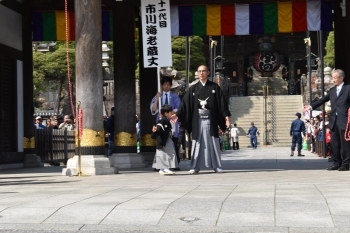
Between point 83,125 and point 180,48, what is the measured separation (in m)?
42.4

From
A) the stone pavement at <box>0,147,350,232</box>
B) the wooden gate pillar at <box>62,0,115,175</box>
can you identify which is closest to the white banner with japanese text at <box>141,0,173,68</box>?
the wooden gate pillar at <box>62,0,115,175</box>

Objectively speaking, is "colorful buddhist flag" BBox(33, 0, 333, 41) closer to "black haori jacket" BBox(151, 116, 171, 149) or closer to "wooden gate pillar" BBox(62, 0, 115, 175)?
"wooden gate pillar" BBox(62, 0, 115, 175)

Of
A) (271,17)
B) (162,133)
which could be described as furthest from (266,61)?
(162,133)

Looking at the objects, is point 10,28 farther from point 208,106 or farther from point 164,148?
point 208,106

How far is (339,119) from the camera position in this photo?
15.9 meters

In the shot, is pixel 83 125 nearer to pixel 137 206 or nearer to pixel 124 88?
pixel 124 88

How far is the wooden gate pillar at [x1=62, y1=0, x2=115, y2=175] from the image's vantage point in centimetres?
1589

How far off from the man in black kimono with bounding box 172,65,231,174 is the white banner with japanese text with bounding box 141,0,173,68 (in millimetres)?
2412

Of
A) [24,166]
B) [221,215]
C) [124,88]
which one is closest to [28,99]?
[24,166]

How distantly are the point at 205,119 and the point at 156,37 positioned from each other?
10.2 ft

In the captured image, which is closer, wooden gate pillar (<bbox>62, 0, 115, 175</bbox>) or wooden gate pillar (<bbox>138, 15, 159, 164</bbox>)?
wooden gate pillar (<bbox>62, 0, 115, 175</bbox>)

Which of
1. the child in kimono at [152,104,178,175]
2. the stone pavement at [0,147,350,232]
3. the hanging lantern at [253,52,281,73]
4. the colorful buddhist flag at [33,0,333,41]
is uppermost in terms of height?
the hanging lantern at [253,52,281,73]

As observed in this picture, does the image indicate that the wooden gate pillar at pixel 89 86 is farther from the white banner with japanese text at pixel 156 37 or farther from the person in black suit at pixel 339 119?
the person in black suit at pixel 339 119

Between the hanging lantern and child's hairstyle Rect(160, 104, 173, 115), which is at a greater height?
the hanging lantern
